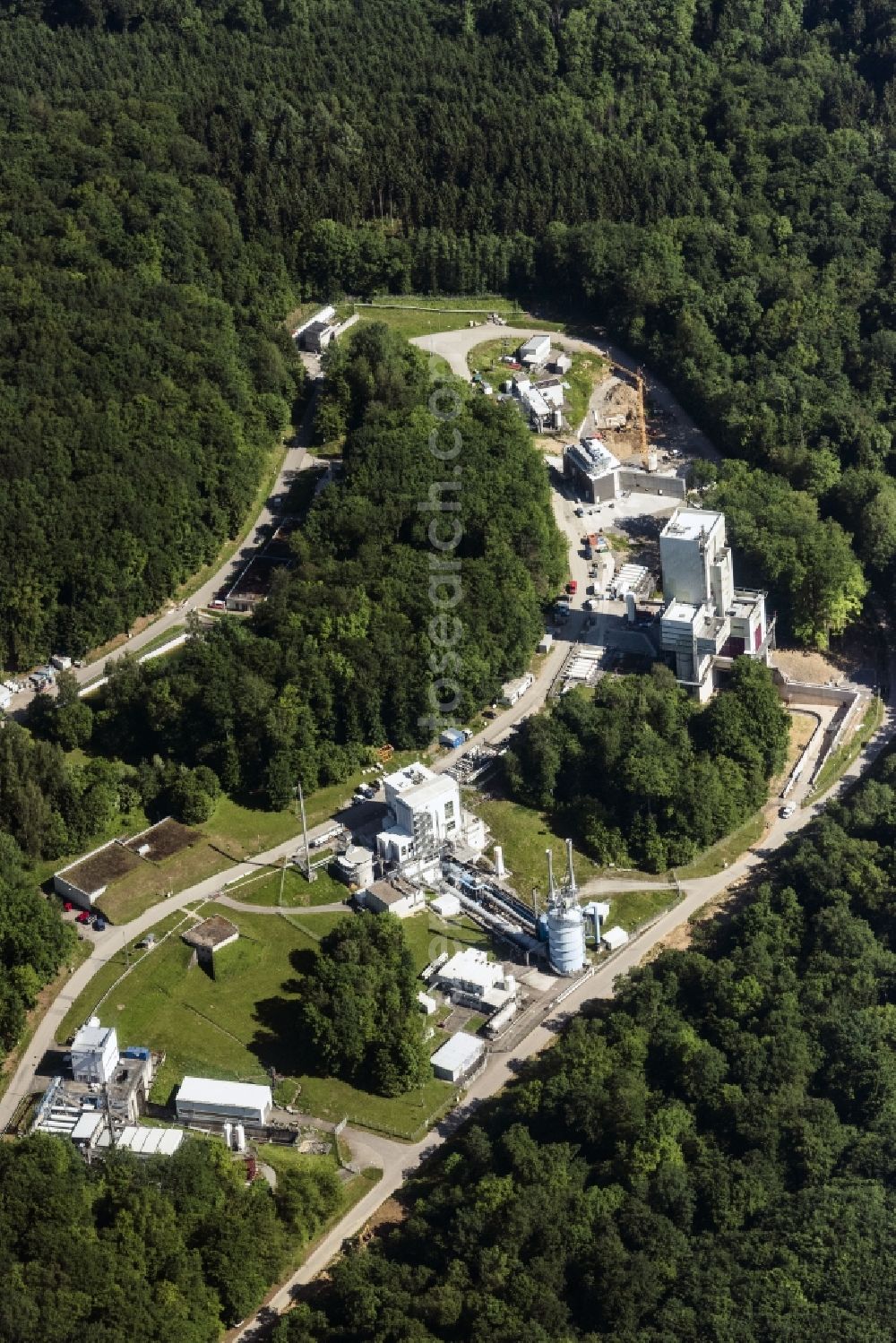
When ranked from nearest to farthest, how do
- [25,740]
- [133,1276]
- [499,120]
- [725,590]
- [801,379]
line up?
[133,1276] → [25,740] → [725,590] → [801,379] → [499,120]

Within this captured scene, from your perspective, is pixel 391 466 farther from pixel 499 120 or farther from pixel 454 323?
pixel 499 120

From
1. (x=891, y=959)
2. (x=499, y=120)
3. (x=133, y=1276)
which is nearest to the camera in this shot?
(x=133, y=1276)

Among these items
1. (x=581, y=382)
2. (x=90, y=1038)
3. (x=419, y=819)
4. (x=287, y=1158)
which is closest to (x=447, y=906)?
(x=419, y=819)

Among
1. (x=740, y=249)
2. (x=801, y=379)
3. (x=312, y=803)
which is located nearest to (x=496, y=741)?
(x=312, y=803)

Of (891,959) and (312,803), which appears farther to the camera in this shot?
(312,803)

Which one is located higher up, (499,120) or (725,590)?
(499,120)

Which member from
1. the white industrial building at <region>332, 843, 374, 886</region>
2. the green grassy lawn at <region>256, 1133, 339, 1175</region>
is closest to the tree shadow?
the green grassy lawn at <region>256, 1133, 339, 1175</region>
